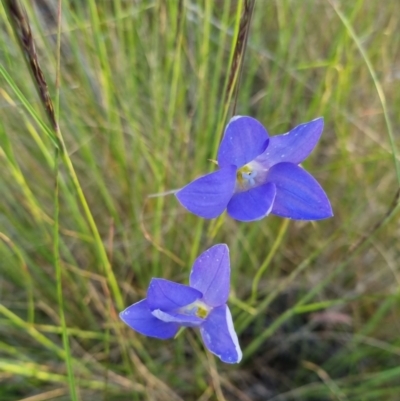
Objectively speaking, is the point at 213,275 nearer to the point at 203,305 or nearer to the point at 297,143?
the point at 203,305

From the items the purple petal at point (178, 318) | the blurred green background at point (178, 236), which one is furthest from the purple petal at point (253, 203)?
the blurred green background at point (178, 236)

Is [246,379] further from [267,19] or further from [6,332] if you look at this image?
[267,19]

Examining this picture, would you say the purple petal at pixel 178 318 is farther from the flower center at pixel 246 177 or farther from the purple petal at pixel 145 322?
the flower center at pixel 246 177

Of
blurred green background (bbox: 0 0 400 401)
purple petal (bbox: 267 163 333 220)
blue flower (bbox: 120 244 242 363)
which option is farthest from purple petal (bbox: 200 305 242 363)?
blurred green background (bbox: 0 0 400 401)

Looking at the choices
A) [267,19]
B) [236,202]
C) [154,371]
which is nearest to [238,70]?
[236,202]

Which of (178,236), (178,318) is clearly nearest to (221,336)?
(178,318)

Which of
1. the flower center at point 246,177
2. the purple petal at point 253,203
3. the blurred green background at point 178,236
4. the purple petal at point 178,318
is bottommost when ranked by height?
the blurred green background at point 178,236
